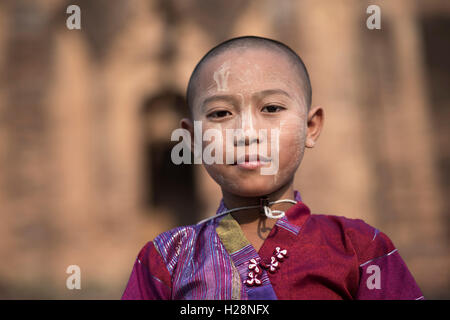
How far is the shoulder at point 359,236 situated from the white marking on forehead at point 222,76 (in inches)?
22.9

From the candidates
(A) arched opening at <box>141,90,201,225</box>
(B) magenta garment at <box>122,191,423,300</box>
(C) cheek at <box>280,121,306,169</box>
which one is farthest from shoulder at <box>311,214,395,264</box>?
(A) arched opening at <box>141,90,201,225</box>

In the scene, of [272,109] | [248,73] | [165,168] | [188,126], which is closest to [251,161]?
[272,109]

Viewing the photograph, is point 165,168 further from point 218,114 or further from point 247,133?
point 247,133

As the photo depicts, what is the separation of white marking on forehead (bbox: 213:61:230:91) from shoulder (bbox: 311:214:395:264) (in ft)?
1.91

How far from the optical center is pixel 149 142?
4703 millimetres

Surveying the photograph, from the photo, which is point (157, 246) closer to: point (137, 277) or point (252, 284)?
point (137, 277)

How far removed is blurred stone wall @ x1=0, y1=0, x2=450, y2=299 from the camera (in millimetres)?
4145

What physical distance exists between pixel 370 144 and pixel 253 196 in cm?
299

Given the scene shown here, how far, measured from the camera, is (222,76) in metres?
1.52

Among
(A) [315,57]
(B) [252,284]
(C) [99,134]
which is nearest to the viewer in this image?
(B) [252,284]

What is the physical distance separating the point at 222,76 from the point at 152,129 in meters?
3.35

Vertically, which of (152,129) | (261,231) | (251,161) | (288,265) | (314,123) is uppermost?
(152,129)

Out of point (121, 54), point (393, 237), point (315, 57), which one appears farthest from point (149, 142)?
point (393, 237)

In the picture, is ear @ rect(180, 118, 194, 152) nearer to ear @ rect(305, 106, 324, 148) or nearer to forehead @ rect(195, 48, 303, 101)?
forehead @ rect(195, 48, 303, 101)
